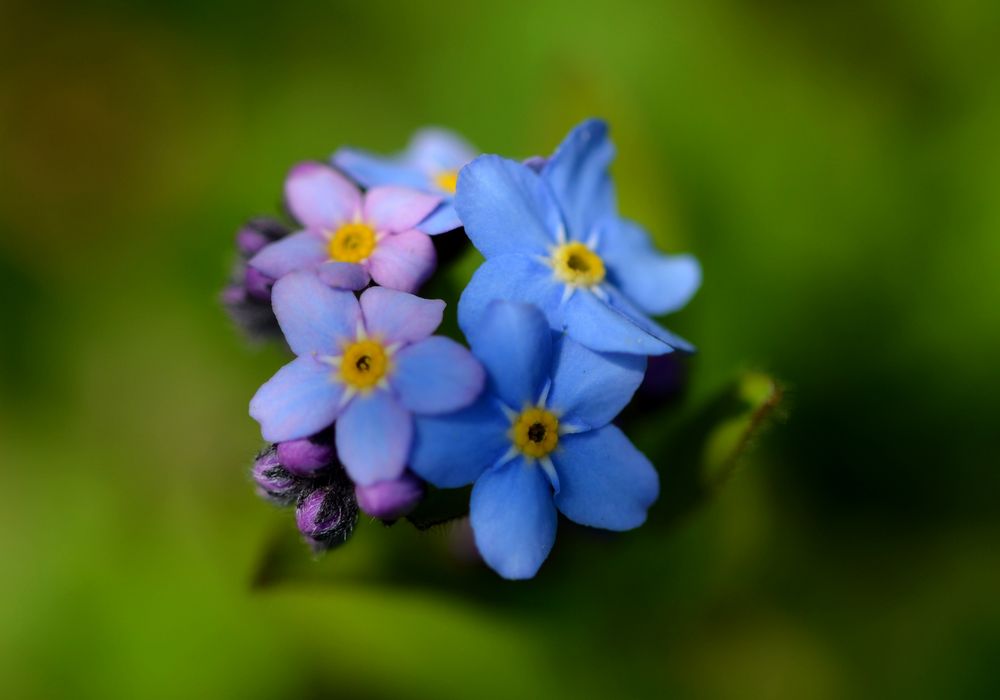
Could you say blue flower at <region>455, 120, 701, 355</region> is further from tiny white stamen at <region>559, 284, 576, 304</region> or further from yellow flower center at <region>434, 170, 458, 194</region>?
yellow flower center at <region>434, 170, 458, 194</region>

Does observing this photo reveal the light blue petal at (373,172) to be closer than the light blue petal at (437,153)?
Yes

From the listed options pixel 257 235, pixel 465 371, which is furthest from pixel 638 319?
pixel 257 235

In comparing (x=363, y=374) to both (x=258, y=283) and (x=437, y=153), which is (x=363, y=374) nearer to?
(x=258, y=283)

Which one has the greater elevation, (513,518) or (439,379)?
(439,379)

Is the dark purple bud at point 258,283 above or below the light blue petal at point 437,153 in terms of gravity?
below

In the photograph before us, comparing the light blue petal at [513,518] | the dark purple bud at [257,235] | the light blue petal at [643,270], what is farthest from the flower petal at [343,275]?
the light blue petal at [643,270]

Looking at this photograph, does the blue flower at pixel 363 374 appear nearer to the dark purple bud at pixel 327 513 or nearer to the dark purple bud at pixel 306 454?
the dark purple bud at pixel 306 454

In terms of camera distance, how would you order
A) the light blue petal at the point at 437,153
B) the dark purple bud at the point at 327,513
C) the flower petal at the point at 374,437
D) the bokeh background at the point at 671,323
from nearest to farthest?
1. the flower petal at the point at 374,437
2. the dark purple bud at the point at 327,513
3. the light blue petal at the point at 437,153
4. the bokeh background at the point at 671,323
